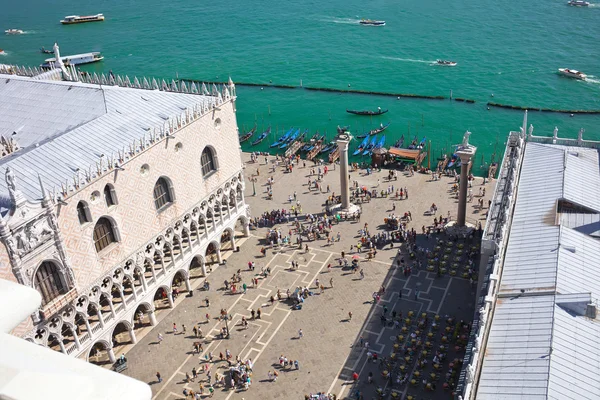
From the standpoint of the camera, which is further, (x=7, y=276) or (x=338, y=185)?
(x=338, y=185)

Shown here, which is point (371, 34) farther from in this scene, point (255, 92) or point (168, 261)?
point (168, 261)

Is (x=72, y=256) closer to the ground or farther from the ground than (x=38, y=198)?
closer to the ground

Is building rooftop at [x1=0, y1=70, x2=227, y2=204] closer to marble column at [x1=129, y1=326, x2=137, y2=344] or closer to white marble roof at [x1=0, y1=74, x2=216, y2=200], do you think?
white marble roof at [x1=0, y1=74, x2=216, y2=200]

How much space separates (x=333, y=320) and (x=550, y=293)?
22.5 m

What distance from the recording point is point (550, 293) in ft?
135

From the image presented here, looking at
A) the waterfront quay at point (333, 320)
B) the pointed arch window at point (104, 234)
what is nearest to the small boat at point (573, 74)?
the waterfront quay at point (333, 320)

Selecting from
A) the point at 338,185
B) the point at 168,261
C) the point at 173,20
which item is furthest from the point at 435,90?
the point at 173,20

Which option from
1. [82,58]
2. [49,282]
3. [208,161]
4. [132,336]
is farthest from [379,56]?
[49,282]

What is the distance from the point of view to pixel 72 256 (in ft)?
161

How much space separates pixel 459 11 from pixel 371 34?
32.8 meters

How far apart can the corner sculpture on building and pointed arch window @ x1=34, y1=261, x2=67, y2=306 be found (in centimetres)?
8

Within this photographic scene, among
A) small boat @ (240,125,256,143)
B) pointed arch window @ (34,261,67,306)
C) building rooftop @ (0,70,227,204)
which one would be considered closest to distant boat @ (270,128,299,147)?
small boat @ (240,125,256,143)

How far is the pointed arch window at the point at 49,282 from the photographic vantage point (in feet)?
154

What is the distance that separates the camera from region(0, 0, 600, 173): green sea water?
111562 millimetres
